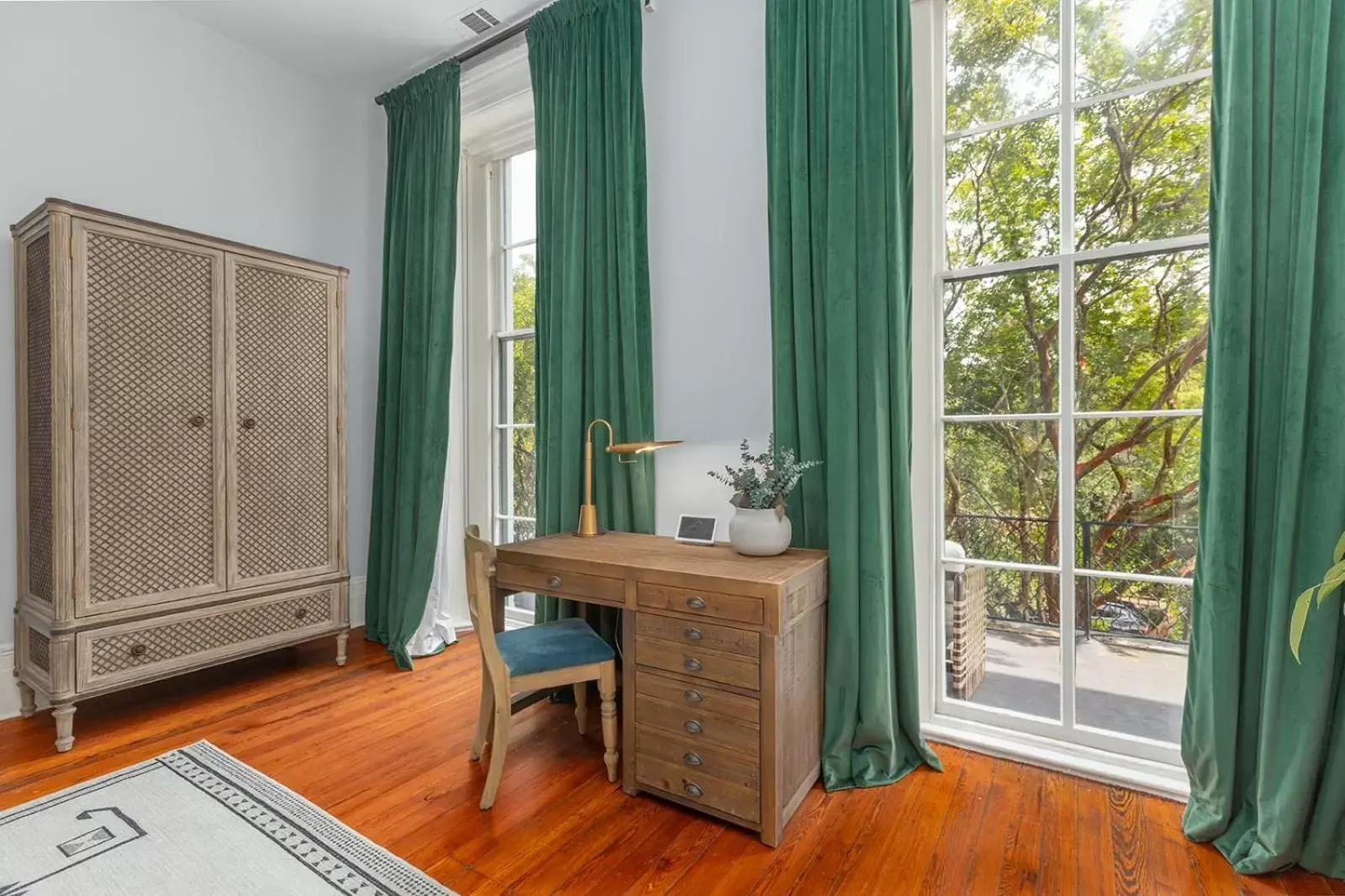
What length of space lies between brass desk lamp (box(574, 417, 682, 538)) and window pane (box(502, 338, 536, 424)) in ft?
3.24

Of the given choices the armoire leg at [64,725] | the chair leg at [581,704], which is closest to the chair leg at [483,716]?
the chair leg at [581,704]

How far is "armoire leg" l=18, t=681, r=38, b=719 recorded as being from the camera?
253 centimetres

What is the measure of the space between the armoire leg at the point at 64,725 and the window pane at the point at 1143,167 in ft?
12.3

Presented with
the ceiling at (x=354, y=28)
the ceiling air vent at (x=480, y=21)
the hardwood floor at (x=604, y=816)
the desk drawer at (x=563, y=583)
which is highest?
the ceiling at (x=354, y=28)

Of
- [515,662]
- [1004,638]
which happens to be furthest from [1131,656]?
[515,662]

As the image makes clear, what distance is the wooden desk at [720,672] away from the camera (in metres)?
1.69

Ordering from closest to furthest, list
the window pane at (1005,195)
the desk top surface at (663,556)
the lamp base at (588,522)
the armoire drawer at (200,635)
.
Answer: the desk top surface at (663,556)
the window pane at (1005,195)
the armoire drawer at (200,635)
the lamp base at (588,522)

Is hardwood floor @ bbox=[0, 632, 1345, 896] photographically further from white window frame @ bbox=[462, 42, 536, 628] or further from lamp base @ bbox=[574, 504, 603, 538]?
white window frame @ bbox=[462, 42, 536, 628]

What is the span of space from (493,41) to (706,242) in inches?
61.9

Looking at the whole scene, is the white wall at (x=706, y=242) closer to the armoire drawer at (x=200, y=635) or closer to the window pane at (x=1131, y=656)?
the window pane at (x=1131, y=656)

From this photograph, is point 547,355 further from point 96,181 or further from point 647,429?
point 96,181

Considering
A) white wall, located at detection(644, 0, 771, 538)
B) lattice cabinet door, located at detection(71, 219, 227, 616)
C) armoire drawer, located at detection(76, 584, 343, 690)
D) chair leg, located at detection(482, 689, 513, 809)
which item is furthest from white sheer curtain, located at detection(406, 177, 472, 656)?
chair leg, located at detection(482, 689, 513, 809)

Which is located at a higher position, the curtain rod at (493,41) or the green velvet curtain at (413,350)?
the curtain rod at (493,41)

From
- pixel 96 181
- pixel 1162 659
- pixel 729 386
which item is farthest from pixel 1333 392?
pixel 96 181
